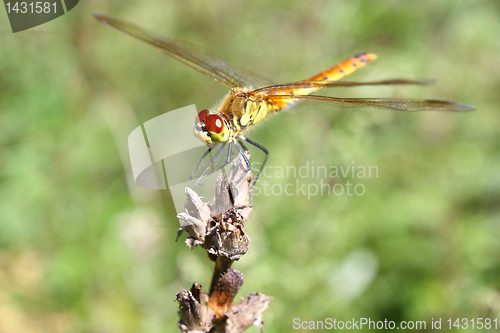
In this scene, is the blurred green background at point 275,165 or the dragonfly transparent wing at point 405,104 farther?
the blurred green background at point 275,165

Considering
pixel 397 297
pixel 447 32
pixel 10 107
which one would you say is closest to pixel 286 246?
pixel 397 297

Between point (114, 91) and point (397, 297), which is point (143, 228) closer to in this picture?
point (114, 91)

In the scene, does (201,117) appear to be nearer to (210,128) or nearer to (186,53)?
(210,128)

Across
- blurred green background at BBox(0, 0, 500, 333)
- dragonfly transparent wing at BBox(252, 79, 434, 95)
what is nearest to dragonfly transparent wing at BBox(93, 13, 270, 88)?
dragonfly transparent wing at BBox(252, 79, 434, 95)

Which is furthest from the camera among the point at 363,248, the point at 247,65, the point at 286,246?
the point at 247,65

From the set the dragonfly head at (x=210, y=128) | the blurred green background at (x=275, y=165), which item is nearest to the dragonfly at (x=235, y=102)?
the dragonfly head at (x=210, y=128)

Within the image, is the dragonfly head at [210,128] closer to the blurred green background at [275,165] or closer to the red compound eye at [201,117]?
the red compound eye at [201,117]

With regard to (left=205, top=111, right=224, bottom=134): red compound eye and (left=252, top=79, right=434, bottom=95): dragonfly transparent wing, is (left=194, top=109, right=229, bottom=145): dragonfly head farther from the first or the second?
(left=252, top=79, right=434, bottom=95): dragonfly transparent wing
